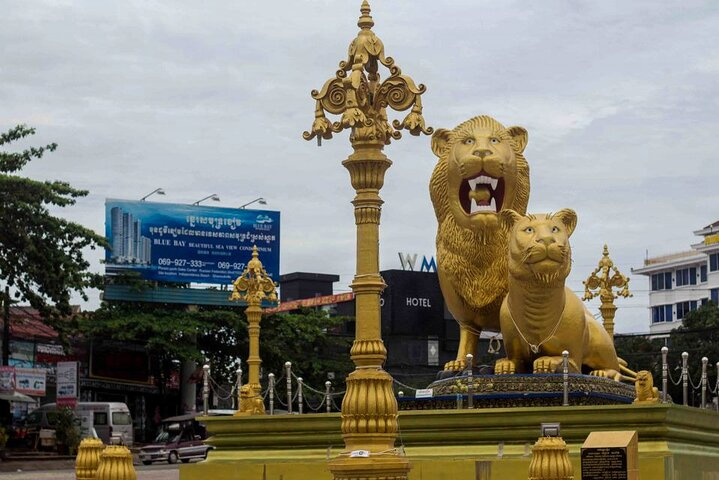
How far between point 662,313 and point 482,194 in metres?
60.1

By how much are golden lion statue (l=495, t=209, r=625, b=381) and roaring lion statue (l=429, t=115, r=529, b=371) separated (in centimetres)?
38

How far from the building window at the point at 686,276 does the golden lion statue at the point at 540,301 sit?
5680cm

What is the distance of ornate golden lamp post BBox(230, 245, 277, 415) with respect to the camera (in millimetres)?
19375

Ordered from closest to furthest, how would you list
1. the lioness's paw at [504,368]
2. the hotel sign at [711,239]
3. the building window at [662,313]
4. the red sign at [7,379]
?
1. the lioness's paw at [504,368]
2. the red sign at [7,379]
3. the hotel sign at [711,239]
4. the building window at [662,313]

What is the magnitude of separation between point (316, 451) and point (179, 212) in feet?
102

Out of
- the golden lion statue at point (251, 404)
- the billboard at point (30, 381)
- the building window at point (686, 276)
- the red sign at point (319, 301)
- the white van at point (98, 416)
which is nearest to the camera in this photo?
the golden lion statue at point (251, 404)

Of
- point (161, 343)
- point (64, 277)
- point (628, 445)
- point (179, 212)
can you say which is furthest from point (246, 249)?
point (628, 445)

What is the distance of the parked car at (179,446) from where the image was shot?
119 feet

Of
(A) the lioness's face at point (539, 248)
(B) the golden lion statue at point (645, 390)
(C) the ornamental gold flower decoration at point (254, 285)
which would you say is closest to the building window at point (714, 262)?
(C) the ornamental gold flower decoration at point (254, 285)

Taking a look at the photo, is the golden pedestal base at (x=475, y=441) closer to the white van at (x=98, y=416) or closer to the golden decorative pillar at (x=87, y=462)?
the golden decorative pillar at (x=87, y=462)

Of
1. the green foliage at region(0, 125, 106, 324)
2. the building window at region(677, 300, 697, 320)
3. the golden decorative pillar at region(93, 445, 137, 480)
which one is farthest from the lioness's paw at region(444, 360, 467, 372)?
the building window at region(677, 300, 697, 320)

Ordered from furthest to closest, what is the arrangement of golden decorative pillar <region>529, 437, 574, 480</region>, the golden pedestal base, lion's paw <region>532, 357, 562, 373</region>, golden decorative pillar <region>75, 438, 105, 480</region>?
1. lion's paw <region>532, 357, 562, 373</region>
2. the golden pedestal base
3. golden decorative pillar <region>75, 438, 105, 480</region>
4. golden decorative pillar <region>529, 437, 574, 480</region>

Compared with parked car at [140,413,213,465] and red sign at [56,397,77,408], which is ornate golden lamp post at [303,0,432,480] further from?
red sign at [56,397,77,408]

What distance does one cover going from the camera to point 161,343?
136 ft
